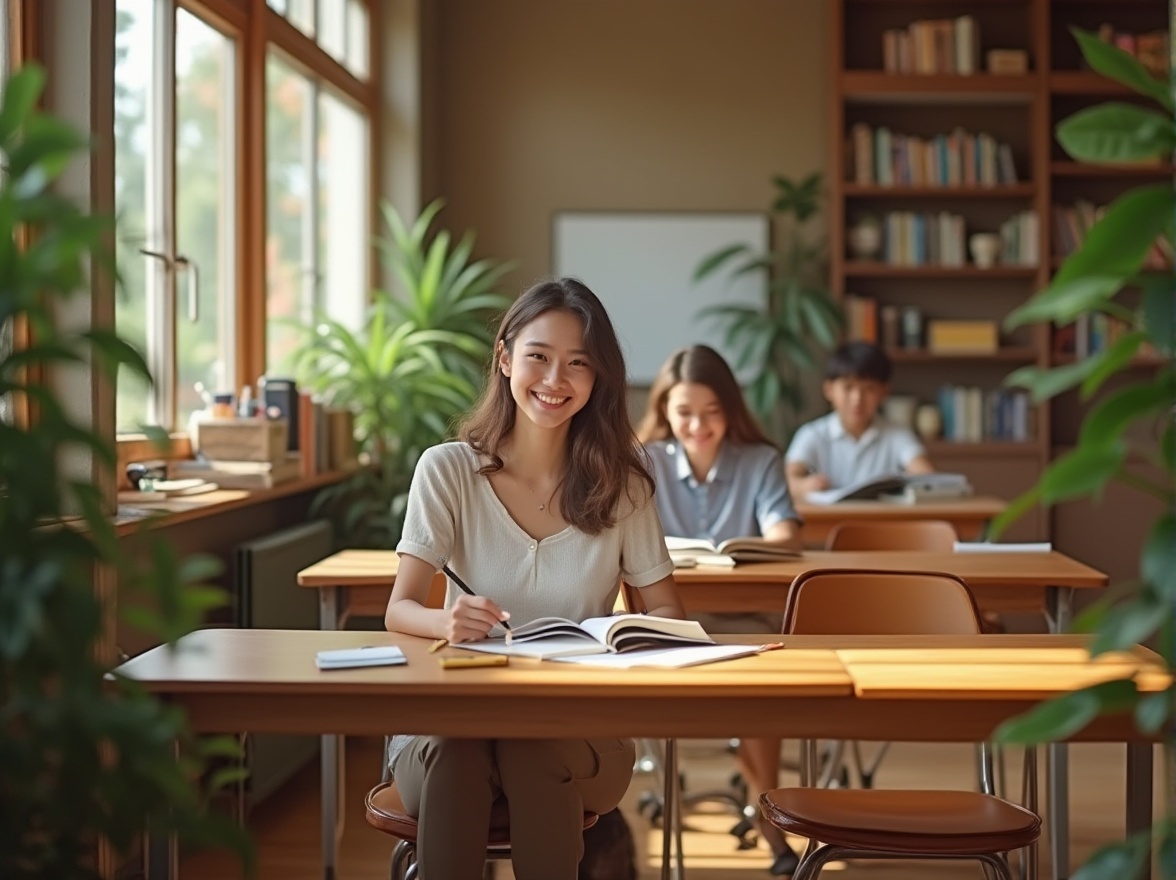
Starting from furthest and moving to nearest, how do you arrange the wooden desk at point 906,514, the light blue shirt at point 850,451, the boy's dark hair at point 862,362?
the light blue shirt at point 850,451, the boy's dark hair at point 862,362, the wooden desk at point 906,514

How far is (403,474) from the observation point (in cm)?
525

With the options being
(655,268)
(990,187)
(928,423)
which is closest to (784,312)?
(655,268)

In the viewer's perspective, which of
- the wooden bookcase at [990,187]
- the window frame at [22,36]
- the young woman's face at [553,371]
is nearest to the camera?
the young woman's face at [553,371]

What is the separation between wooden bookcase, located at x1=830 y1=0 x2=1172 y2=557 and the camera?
266 inches

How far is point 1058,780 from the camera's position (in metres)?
3.48

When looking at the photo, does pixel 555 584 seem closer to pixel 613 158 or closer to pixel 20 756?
pixel 20 756

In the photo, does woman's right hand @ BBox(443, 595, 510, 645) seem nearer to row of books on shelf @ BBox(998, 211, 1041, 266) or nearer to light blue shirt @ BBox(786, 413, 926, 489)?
light blue shirt @ BBox(786, 413, 926, 489)

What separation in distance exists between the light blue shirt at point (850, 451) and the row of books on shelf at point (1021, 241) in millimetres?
1559

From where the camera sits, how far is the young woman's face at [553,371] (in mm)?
2750

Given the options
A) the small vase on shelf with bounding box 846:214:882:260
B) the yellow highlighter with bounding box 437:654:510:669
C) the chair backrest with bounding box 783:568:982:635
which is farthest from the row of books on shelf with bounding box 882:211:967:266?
the yellow highlighter with bounding box 437:654:510:669

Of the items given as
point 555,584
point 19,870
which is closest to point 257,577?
point 555,584

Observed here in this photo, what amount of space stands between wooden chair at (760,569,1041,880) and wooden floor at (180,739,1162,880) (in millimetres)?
846

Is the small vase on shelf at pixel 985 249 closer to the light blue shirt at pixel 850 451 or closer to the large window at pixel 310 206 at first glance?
the light blue shirt at pixel 850 451

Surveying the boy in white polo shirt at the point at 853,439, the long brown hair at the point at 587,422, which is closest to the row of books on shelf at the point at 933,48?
the boy in white polo shirt at the point at 853,439
